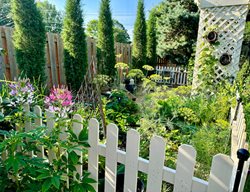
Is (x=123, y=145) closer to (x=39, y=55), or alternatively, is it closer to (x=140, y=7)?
(x=39, y=55)

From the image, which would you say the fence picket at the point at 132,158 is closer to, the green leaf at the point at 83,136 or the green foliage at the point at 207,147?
the green leaf at the point at 83,136

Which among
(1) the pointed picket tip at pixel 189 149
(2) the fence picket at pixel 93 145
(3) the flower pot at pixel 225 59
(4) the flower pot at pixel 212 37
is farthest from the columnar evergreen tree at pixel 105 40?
(1) the pointed picket tip at pixel 189 149

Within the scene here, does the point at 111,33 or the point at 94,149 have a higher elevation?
the point at 111,33

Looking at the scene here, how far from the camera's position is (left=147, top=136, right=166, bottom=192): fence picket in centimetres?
97

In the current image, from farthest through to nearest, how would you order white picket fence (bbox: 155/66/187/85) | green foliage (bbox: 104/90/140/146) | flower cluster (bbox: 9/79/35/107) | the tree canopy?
1. the tree canopy
2. white picket fence (bbox: 155/66/187/85)
3. green foliage (bbox: 104/90/140/146)
4. flower cluster (bbox: 9/79/35/107)

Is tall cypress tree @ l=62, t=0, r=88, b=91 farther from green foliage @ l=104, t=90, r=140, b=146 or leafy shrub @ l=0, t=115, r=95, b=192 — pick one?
leafy shrub @ l=0, t=115, r=95, b=192

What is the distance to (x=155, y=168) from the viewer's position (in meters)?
1.02

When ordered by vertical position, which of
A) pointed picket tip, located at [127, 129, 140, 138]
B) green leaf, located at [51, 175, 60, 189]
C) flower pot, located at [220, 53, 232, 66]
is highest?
flower pot, located at [220, 53, 232, 66]

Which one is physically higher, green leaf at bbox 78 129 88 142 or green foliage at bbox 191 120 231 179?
green leaf at bbox 78 129 88 142

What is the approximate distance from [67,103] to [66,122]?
0.45 ft

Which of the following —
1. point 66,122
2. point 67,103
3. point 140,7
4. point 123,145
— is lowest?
point 123,145

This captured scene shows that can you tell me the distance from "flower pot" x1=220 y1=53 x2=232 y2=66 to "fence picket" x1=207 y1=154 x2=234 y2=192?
375 centimetres

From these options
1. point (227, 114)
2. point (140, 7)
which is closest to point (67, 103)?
point (227, 114)

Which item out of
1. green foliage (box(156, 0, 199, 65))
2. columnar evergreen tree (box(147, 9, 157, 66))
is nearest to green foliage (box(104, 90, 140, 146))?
green foliage (box(156, 0, 199, 65))
